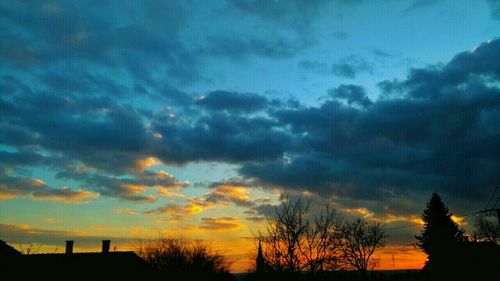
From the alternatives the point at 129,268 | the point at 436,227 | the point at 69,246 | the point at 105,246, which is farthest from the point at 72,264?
the point at 436,227

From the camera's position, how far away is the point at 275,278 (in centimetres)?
2650

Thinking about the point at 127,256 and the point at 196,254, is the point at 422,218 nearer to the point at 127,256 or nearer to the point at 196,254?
the point at 196,254

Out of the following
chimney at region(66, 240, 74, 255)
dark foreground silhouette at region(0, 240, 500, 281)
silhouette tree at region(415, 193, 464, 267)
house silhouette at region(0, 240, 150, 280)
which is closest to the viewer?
dark foreground silhouette at region(0, 240, 500, 281)

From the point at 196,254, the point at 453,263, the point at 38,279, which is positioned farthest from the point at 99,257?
the point at 453,263

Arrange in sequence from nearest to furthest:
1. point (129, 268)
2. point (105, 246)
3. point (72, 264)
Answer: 1. point (72, 264)
2. point (129, 268)
3. point (105, 246)

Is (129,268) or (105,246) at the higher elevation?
(105,246)

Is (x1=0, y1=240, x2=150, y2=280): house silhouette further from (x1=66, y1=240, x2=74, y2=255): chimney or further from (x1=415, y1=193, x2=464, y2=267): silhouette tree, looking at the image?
(x1=415, y1=193, x2=464, y2=267): silhouette tree

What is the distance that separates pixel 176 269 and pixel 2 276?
52.2 ft

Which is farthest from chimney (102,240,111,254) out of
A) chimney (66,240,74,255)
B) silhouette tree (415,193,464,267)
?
silhouette tree (415,193,464,267)

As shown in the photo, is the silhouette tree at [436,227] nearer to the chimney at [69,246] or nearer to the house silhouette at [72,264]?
the house silhouette at [72,264]

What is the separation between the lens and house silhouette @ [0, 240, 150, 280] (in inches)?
1326

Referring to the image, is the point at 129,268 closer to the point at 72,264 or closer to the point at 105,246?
the point at 105,246

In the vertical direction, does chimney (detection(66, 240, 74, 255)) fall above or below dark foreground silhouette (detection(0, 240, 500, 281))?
above

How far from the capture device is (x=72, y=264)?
1495 inches
